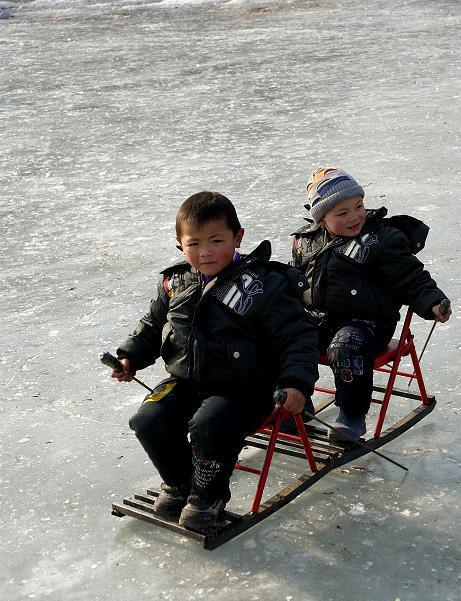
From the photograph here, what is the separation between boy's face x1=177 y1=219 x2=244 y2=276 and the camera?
315 centimetres

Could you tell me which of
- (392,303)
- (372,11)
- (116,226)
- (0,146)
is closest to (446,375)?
(392,303)

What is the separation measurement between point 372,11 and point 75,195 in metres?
7.82

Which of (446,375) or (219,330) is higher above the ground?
(219,330)

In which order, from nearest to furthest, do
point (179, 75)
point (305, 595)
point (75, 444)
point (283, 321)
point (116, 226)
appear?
point (305, 595) → point (283, 321) → point (75, 444) → point (116, 226) → point (179, 75)

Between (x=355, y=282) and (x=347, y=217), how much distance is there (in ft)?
0.73

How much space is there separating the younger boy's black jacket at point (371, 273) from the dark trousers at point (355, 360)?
0.08 metres

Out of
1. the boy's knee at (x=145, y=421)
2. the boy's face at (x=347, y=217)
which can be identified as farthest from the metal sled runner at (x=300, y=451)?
the boy's face at (x=347, y=217)

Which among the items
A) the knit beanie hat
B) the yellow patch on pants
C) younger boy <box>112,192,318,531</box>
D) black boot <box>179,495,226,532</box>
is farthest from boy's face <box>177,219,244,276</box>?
black boot <box>179,495,226,532</box>

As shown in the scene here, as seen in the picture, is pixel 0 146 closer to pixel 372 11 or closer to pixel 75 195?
pixel 75 195

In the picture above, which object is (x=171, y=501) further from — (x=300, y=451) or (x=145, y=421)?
(x=300, y=451)

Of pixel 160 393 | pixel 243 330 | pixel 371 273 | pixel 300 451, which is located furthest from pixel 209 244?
pixel 300 451

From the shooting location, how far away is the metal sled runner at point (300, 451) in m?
3.07

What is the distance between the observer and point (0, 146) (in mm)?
8711

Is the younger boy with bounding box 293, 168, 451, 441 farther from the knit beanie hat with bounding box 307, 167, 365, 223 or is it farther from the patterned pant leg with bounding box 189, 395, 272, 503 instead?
the patterned pant leg with bounding box 189, 395, 272, 503
